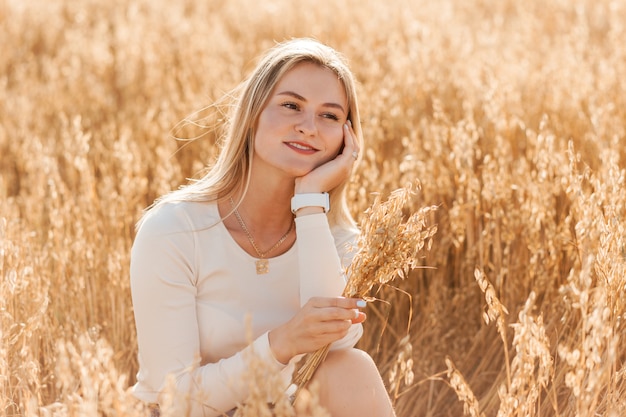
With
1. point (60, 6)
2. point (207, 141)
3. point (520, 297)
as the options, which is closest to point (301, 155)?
point (520, 297)

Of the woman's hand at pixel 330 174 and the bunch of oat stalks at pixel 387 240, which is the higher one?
the woman's hand at pixel 330 174

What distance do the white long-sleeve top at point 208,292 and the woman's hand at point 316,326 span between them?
44 mm

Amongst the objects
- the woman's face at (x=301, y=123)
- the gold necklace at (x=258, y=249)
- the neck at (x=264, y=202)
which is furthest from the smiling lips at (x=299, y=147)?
the gold necklace at (x=258, y=249)

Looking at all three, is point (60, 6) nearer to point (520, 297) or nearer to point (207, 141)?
point (207, 141)

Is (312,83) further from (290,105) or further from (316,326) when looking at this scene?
(316,326)

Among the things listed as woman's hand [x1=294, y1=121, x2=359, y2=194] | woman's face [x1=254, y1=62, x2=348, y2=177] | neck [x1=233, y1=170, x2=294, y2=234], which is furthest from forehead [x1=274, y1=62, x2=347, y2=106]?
neck [x1=233, y1=170, x2=294, y2=234]

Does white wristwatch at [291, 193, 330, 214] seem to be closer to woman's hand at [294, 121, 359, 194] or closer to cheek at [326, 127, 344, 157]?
woman's hand at [294, 121, 359, 194]

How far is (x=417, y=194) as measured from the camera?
264 cm

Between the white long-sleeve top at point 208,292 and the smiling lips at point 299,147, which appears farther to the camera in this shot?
the smiling lips at point 299,147

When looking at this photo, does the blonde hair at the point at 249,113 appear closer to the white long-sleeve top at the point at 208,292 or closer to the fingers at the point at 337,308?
the white long-sleeve top at the point at 208,292

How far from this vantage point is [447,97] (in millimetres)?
3791

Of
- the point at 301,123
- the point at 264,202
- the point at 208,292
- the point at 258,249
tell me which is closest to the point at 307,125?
the point at 301,123

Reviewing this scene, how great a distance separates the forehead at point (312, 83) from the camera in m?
2.22

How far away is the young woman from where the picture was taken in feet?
6.37
